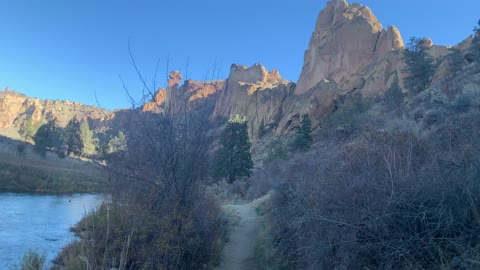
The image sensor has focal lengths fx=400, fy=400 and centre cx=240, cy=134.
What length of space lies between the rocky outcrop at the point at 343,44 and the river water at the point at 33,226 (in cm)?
5160

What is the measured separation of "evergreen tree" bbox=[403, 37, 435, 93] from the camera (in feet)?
133

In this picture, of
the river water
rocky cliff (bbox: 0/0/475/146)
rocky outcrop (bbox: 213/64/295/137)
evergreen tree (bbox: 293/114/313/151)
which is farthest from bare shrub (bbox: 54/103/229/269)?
rocky outcrop (bbox: 213/64/295/137)

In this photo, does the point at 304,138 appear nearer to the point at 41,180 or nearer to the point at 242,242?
the point at 41,180

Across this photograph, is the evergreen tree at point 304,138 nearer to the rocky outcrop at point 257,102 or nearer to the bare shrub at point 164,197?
the bare shrub at point 164,197

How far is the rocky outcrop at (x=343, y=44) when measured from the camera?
72188mm

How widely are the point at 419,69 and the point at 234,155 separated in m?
21.1

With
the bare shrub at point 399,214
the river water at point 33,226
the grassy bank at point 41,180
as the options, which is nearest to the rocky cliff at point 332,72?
the grassy bank at point 41,180

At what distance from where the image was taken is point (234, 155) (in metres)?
37.4

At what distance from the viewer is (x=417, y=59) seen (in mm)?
42594

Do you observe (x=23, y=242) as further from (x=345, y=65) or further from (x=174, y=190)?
(x=345, y=65)

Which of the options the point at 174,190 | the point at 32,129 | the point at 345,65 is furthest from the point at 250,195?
the point at 32,129

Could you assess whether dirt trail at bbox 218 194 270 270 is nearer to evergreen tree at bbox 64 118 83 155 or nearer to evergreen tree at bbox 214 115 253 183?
evergreen tree at bbox 214 115 253 183

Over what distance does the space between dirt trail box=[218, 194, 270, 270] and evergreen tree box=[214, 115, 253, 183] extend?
18.4 m

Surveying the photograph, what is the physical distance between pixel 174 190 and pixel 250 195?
55.9 ft
